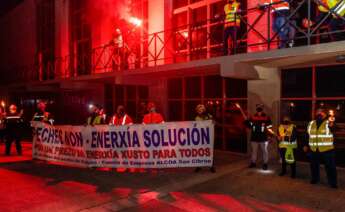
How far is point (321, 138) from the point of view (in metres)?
6.38

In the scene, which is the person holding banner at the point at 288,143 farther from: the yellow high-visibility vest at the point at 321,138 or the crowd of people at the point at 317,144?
the yellow high-visibility vest at the point at 321,138

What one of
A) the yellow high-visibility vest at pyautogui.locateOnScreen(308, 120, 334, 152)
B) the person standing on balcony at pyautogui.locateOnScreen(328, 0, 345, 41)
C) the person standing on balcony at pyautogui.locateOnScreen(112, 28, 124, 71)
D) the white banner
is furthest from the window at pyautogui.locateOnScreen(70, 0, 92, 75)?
the yellow high-visibility vest at pyautogui.locateOnScreen(308, 120, 334, 152)

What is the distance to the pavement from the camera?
5.55 m

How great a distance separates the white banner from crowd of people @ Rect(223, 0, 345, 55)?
2661mm

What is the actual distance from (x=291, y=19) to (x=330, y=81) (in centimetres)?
186

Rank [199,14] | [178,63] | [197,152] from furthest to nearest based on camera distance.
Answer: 1. [199,14]
2. [178,63]
3. [197,152]

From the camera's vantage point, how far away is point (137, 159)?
7.71 metres

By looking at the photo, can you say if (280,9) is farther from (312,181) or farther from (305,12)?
(312,181)

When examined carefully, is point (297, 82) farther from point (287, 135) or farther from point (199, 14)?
point (199, 14)

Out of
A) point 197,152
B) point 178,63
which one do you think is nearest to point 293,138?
point 197,152

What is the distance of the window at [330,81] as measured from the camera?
25.7ft

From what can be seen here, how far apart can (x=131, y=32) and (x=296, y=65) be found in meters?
7.00

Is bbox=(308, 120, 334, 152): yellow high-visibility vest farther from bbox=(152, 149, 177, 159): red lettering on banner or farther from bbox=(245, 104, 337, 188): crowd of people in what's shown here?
bbox=(152, 149, 177, 159): red lettering on banner

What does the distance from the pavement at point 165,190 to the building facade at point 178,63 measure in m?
2.09
